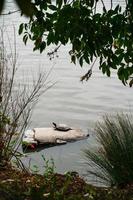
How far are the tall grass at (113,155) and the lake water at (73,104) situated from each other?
32.0 inches

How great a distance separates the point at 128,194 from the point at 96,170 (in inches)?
65.0

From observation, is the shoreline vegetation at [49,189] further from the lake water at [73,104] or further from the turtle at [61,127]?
the turtle at [61,127]

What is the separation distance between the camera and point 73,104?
11352mm

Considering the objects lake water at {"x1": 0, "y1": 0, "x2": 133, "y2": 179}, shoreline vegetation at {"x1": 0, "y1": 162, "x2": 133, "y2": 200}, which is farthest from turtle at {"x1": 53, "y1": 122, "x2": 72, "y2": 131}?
shoreline vegetation at {"x1": 0, "y1": 162, "x2": 133, "y2": 200}

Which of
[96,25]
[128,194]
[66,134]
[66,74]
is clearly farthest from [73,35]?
[66,74]

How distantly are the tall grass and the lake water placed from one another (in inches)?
32.0

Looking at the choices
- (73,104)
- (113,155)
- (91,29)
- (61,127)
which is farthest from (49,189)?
(73,104)

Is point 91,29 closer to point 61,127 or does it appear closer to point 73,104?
point 61,127

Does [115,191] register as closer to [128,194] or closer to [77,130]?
[128,194]

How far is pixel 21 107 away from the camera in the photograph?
608cm

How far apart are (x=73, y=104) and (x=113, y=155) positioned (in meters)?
5.90

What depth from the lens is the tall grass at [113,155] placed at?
5297mm

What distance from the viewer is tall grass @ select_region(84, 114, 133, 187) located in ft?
17.4

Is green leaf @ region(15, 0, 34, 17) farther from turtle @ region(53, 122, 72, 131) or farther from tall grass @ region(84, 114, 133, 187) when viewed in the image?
turtle @ region(53, 122, 72, 131)
